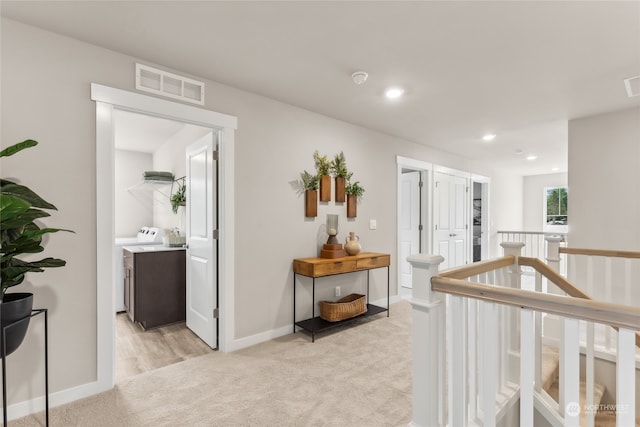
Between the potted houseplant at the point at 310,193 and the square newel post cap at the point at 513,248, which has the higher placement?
the potted houseplant at the point at 310,193

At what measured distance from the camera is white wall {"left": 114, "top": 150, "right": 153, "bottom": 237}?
515cm

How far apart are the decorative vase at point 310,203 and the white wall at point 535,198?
7219mm

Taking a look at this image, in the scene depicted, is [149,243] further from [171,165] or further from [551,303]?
[551,303]

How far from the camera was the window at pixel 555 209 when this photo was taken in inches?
309

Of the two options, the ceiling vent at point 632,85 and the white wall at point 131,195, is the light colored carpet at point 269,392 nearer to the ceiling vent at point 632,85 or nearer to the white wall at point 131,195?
the ceiling vent at point 632,85

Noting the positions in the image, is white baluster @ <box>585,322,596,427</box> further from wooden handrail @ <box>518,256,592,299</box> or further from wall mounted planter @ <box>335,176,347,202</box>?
wall mounted planter @ <box>335,176,347,202</box>

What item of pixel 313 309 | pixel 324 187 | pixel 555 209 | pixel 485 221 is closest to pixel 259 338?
pixel 313 309

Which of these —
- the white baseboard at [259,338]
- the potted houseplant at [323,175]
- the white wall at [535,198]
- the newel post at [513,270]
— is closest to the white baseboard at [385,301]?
the white baseboard at [259,338]

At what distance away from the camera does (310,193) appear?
341 centimetres

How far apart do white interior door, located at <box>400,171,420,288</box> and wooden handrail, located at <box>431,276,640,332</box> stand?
3.84m

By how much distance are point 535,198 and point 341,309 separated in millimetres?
7252

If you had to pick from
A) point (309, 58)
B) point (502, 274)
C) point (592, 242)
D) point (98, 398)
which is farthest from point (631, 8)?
point (98, 398)

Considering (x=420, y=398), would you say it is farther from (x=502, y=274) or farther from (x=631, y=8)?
(x=631, y=8)

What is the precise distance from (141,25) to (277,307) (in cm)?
250
